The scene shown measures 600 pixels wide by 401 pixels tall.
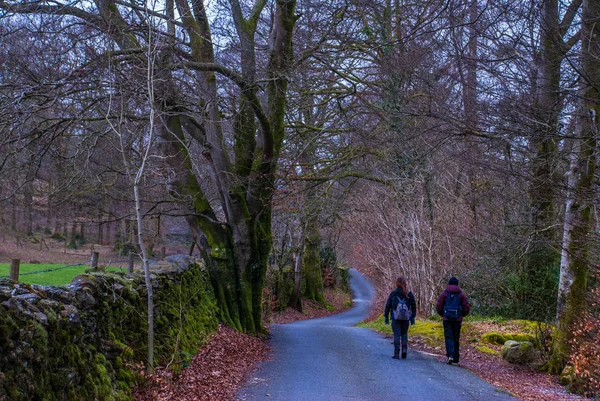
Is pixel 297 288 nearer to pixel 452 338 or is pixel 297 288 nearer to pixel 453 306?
pixel 452 338

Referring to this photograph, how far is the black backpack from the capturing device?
460 inches

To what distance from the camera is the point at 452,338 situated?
1180cm

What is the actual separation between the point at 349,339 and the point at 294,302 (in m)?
18.2

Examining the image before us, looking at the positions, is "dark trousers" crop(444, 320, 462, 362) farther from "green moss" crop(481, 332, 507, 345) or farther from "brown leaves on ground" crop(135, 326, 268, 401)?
"brown leaves on ground" crop(135, 326, 268, 401)

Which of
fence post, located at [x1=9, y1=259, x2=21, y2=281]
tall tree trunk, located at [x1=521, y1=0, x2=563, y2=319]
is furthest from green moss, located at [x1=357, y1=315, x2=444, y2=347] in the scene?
fence post, located at [x1=9, y1=259, x2=21, y2=281]

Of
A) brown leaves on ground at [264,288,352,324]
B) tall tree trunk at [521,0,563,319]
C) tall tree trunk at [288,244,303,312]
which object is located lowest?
brown leaves on ground at [264,288,352,324]

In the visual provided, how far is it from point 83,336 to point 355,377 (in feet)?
16.1

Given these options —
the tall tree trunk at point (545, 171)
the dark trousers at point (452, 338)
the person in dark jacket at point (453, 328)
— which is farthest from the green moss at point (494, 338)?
the dark trousers at point (452, 338)

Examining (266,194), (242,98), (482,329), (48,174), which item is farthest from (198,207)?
(482,329)

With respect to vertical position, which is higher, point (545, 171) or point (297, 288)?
point (545, 171)

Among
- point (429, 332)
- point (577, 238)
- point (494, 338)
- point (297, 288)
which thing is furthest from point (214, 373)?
point (297, 288)

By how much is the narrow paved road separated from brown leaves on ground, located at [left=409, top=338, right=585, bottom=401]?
0.39 meters

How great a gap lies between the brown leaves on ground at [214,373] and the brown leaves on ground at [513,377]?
403cm

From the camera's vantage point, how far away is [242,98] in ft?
44.9
